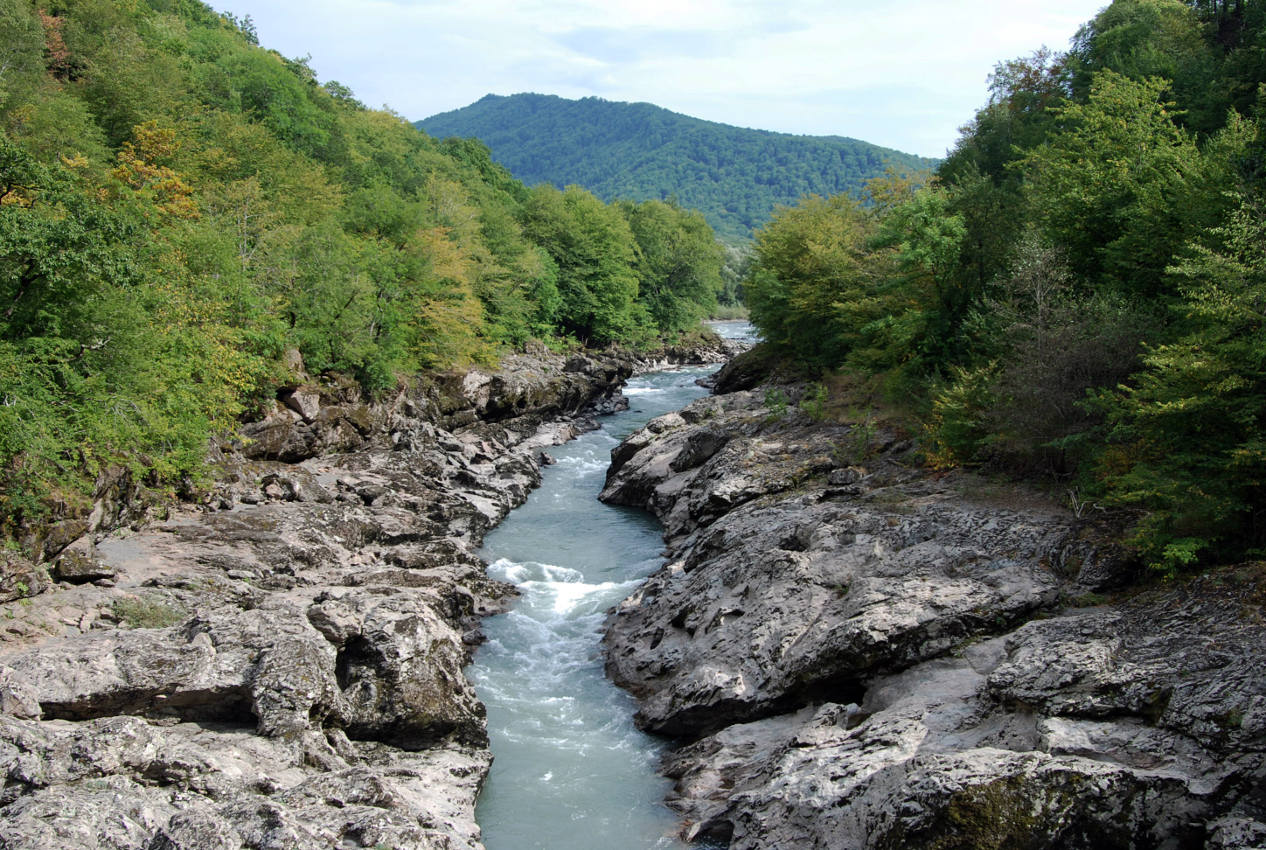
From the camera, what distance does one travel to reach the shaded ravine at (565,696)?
41.0 ft

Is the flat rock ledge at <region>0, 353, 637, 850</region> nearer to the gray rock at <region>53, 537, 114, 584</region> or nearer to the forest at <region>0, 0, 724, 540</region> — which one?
the gray rock at <region>53, 537, 114, 584</region>

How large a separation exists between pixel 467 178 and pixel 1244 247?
254ft

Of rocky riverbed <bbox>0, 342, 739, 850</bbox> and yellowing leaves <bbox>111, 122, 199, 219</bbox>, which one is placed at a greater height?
yellowing leaves <bbox>111, 122, 199, 219</bbox>

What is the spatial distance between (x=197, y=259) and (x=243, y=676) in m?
17.0

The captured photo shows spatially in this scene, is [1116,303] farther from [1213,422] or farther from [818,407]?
[818,407]

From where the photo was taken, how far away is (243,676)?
11.8 metres

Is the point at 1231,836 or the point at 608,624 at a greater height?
the point at 1231,836

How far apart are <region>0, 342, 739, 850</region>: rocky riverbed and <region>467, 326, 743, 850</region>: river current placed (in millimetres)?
836

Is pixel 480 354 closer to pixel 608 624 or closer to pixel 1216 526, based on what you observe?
pixel 608 624

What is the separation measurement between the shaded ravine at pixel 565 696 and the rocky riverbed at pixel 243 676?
86cm

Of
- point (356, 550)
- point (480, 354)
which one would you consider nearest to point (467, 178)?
point (480, 354)

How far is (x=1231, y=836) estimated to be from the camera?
25.1 feet

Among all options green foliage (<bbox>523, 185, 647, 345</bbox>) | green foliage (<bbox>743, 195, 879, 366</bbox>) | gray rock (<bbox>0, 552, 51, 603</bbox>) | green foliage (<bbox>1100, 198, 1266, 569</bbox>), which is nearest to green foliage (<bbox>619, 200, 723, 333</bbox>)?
green foliage (<bbox>523, 185, 647, 345</bbox>)

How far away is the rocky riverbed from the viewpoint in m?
9.05
